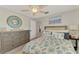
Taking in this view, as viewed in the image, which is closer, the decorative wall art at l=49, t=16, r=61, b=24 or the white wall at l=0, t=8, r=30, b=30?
the white wall at l=0, t=8, r=30, b=30

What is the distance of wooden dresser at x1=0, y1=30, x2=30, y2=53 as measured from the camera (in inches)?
42.1

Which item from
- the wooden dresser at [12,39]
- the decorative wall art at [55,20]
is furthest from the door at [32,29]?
the decorative wall art at [55,20]

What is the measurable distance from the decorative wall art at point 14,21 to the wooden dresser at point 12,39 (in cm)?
8

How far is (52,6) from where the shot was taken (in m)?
1.01

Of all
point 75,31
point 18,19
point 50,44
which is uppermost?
point 18,19

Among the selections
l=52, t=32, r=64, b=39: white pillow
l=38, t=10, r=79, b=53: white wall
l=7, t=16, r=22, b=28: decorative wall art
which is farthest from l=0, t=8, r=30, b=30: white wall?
l=52, t=32, r=64, b=39: white pillow

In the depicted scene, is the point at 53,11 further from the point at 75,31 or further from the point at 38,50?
the point at 38,50

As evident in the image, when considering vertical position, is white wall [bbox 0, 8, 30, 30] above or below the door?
above

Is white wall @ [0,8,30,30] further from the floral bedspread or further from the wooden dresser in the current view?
the floral bedspread

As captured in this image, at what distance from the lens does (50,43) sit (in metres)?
1.13

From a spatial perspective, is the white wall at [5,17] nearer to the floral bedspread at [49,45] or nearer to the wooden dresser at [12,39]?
the wooden dresser at [12,39]

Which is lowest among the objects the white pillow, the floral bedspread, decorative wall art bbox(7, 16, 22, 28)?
the floral bedspread
